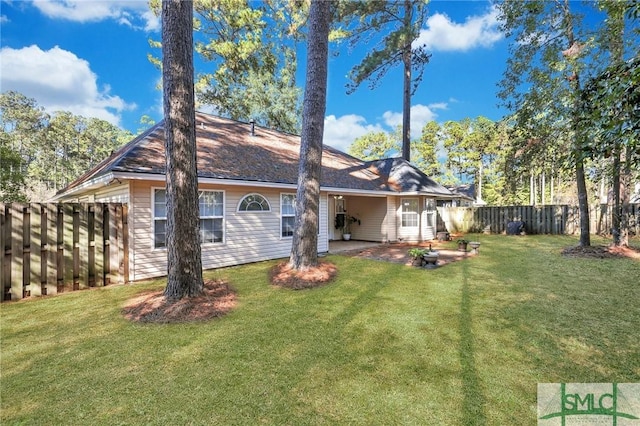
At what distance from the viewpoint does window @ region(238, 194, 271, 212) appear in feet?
27.2

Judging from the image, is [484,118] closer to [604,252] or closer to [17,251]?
[604,252]

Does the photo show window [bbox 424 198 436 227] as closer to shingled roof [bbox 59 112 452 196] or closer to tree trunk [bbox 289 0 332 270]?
shingled roof [bbox 59 112 452 196]

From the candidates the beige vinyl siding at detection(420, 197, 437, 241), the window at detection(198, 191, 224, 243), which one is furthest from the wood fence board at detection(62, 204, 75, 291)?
the beige vinyl siding at detection(420, 197, 437, 241)

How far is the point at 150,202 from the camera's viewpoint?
21.9ft

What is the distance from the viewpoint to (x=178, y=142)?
4.69 metres

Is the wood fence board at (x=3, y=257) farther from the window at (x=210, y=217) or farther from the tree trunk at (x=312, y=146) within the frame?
the tree trunk at (x=312, y=146)

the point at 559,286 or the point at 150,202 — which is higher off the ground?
the point at 150,202

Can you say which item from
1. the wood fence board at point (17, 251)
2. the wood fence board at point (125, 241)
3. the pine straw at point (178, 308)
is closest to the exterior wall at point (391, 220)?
the pine straw at point (178, 308)

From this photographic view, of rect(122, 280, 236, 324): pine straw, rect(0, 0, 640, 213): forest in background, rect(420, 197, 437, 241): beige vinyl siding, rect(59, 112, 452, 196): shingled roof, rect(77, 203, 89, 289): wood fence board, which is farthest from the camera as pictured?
rect(420, 197, 437, 241): beige vinyl siding

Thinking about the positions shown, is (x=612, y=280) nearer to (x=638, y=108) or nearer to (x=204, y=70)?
(x=638, y=108)

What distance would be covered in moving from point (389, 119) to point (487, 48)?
2362 cm

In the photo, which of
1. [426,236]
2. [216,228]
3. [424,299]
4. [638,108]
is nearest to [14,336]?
[216,228]

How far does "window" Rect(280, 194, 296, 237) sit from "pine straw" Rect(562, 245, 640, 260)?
925 centimetres

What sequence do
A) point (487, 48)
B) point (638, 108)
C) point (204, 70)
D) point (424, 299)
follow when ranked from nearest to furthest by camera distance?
point (638, 108) < point (424, 299) < point (487, 48) < point (204, 70)
